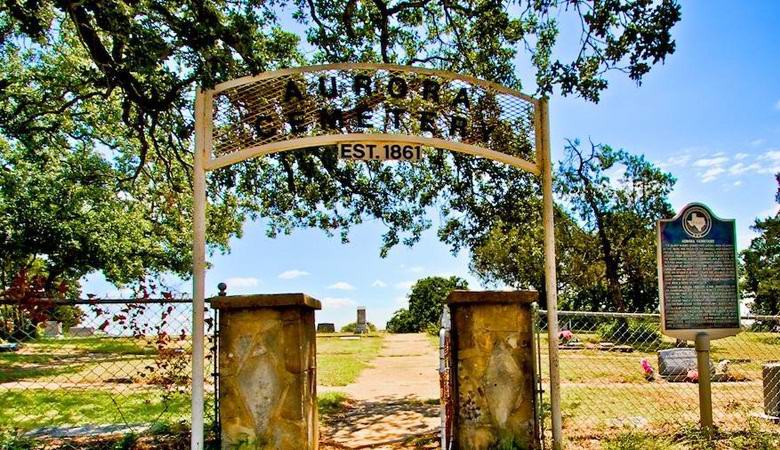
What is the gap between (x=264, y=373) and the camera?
16.0ft

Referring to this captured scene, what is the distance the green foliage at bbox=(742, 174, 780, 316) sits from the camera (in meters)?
28.9

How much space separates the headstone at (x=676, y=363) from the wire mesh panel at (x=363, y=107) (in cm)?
680

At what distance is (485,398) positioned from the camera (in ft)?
16.5

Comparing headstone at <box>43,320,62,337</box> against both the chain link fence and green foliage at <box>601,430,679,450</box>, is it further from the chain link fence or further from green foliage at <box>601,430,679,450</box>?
green foliage at <box>601,430,679,450</box>

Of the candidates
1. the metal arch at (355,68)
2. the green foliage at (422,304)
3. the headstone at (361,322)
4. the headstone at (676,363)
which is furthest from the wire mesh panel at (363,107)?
the green foliage at (422,304)

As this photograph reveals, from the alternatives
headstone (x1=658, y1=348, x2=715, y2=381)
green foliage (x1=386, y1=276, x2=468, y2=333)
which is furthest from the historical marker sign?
green foliage (x1=386, y1=276, x2=468, y2=333)

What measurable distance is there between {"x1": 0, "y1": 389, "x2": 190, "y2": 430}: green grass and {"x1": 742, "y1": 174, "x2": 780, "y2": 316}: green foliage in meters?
26.2

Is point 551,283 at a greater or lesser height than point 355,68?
lesser

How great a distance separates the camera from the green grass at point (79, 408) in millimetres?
7082

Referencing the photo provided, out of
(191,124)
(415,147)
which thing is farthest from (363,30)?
(415,147)

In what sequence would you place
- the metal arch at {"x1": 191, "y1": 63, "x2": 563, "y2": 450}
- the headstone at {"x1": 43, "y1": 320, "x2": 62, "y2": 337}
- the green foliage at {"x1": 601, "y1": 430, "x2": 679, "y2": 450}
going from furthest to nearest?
the headstone at {"x1": 43, "y1": 320, "x2": 62, "y2": 337} < the green foliage at {"x1": 601, "y1": 430, "x2": 679, "y2": 450} < the metal arch at {"x1": 191, "y1": 63, "x2": 563, "y2": 450}

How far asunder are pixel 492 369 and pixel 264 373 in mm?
1906

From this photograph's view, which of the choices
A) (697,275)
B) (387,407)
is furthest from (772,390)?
(387,407)

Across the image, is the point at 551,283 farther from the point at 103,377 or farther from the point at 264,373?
the point at 103,377
